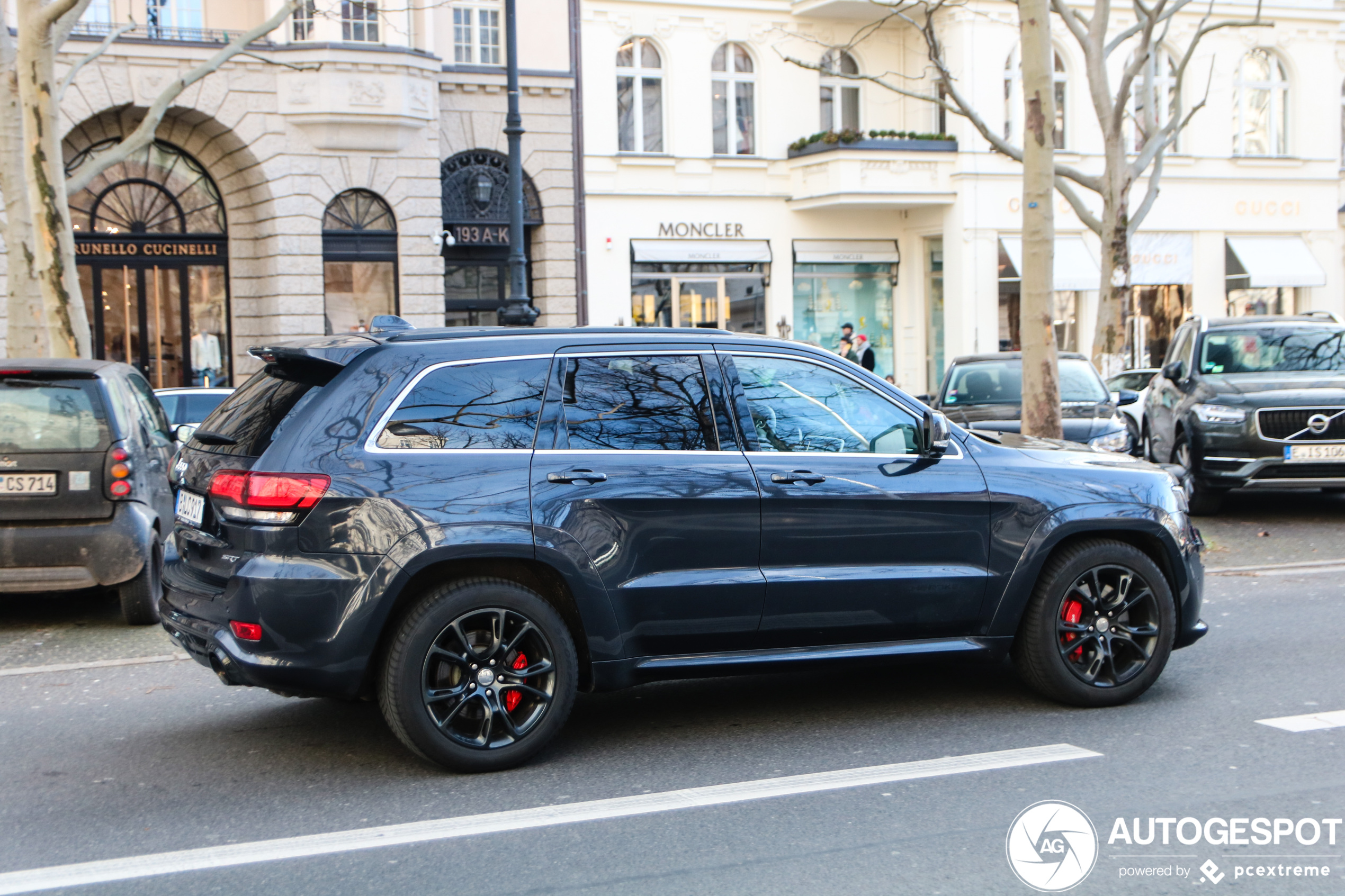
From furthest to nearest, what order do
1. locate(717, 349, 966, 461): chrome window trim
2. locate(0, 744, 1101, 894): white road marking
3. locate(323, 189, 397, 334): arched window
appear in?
locate(323, 189, 397, 334): arched window < locate(717, 349, 966, 461): chrome window trim < locate(0, 744, 1101, 894): white road marking

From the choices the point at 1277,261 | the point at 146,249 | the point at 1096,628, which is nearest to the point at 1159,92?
the point at 1277,261

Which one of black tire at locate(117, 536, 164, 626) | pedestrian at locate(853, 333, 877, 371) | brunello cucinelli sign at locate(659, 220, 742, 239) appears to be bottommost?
black tire at locate(117, 536, 164, 626)

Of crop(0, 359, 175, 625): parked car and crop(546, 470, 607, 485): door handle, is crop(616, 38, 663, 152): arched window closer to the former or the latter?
crop(0, 359, 175, 625): parked car

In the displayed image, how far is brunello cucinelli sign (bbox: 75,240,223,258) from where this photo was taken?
2350 centimetres

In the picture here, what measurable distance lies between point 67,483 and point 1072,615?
5.61 m

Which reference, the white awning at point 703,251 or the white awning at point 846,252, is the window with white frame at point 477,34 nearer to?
the white awning at point 703,251

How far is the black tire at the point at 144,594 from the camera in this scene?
26.8 feet

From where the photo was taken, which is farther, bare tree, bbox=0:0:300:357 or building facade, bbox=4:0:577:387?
building facade, bbox=4:0:577:387

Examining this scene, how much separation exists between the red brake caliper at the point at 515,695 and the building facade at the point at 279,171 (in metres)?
19.6

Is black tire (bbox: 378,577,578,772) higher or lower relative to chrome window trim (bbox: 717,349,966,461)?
lower

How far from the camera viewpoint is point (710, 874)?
13.2 ft

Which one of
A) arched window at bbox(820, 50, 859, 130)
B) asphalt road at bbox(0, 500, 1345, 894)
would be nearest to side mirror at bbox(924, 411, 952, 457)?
asphalt road at bbox(0, 500, 1345, 894)

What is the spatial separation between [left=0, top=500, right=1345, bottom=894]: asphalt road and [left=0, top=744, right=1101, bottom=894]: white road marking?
59 mm

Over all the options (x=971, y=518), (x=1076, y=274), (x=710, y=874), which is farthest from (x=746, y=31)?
(x=710, y=874)
